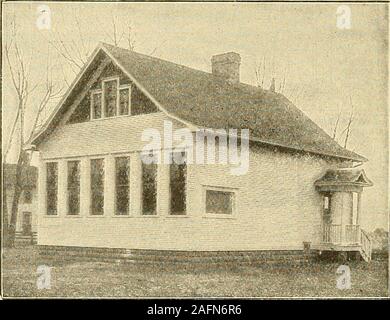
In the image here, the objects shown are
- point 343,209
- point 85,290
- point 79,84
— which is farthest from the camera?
point 343,209

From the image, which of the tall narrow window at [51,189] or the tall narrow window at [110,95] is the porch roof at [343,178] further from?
the tall narrow window at [51,189]

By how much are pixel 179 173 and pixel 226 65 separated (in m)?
2.05

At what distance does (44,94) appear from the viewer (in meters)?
15.3

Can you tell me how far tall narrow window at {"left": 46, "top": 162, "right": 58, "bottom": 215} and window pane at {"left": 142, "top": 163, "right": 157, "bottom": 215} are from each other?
6.18 ft

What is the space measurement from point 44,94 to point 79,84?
2.44 ft

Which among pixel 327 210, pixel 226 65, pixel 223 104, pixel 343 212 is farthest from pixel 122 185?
pixel 343 212

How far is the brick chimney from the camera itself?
50.1 feet

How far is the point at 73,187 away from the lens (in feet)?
55.0

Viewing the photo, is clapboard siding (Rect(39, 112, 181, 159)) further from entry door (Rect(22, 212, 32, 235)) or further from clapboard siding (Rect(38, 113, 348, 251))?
entry door (Rect(22, 212, 32, 235))

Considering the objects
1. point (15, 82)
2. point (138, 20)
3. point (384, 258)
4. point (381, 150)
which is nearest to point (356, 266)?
point (384, 258)

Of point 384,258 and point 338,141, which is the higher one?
point 338,141

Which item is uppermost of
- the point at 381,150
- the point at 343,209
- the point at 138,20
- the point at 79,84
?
the point at 138,20

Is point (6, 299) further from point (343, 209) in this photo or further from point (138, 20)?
point (343, 209)

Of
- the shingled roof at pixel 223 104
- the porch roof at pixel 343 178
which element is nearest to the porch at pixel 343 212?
the porch roof at pixel 343 178
